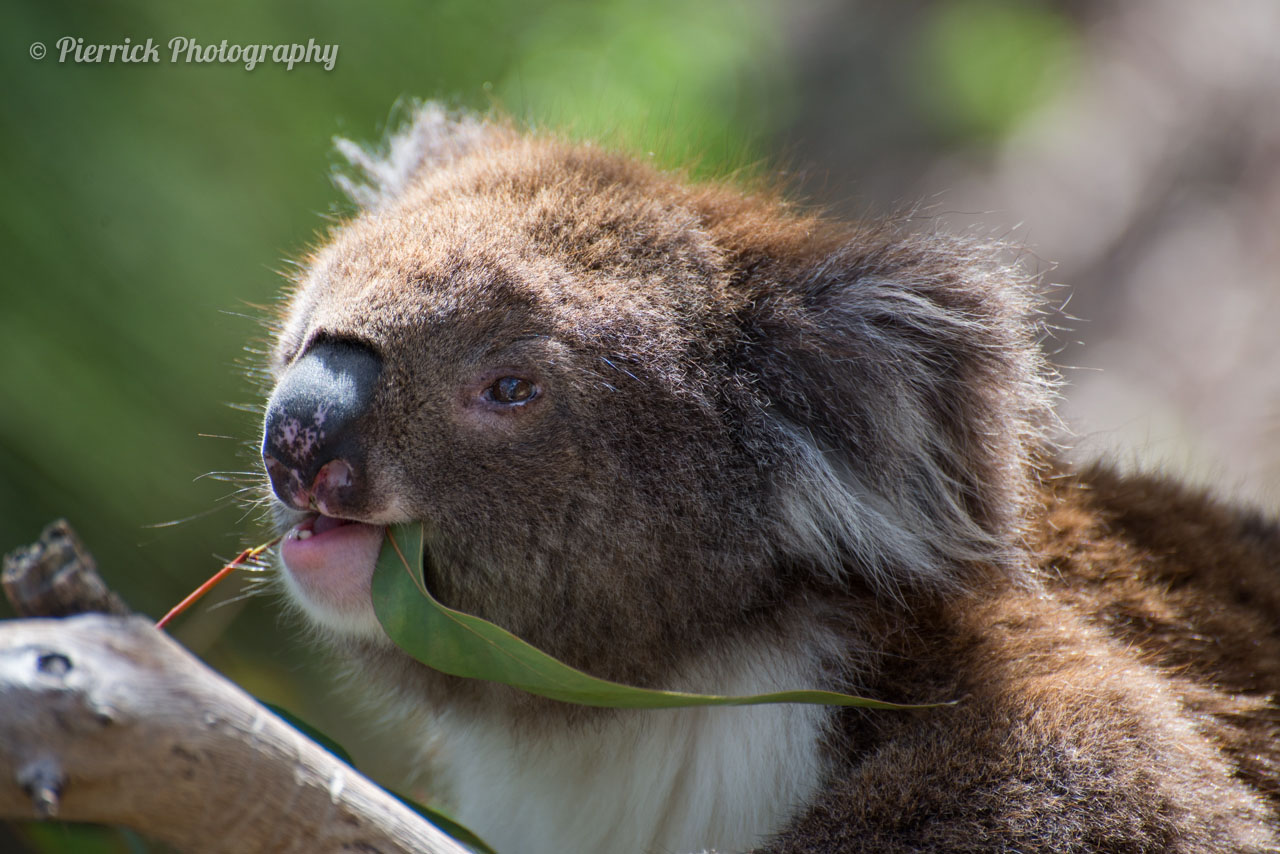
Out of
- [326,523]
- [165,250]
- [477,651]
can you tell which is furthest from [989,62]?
[477,651]

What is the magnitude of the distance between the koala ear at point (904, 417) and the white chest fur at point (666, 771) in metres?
0.28

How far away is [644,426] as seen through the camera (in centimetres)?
199

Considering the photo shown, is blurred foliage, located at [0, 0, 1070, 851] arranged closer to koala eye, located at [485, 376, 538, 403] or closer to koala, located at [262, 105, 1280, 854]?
koala, located at [262, 105, 1280, 854]

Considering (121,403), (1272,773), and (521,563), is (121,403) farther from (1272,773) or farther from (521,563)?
(1272,773)

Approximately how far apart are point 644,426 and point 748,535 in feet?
0.93

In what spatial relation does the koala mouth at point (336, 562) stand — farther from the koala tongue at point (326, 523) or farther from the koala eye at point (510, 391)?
the koala eye at point (510, 391)

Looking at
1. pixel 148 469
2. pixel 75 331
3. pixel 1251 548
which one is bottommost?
pixel 148 469

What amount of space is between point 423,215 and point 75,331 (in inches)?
84.6

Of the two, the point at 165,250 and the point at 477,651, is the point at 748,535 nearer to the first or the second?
the point at 477,651

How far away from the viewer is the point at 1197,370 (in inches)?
215

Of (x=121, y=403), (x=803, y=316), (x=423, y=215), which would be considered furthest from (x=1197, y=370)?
(x=121, y=403)

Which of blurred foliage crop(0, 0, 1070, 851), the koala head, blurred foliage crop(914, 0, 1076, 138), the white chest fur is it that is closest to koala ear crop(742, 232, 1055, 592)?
the koala head

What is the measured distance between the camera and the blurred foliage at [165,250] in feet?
12.1

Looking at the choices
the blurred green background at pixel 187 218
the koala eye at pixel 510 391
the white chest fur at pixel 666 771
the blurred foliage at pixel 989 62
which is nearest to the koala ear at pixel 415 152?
the blurred green background at pixel 187 218
